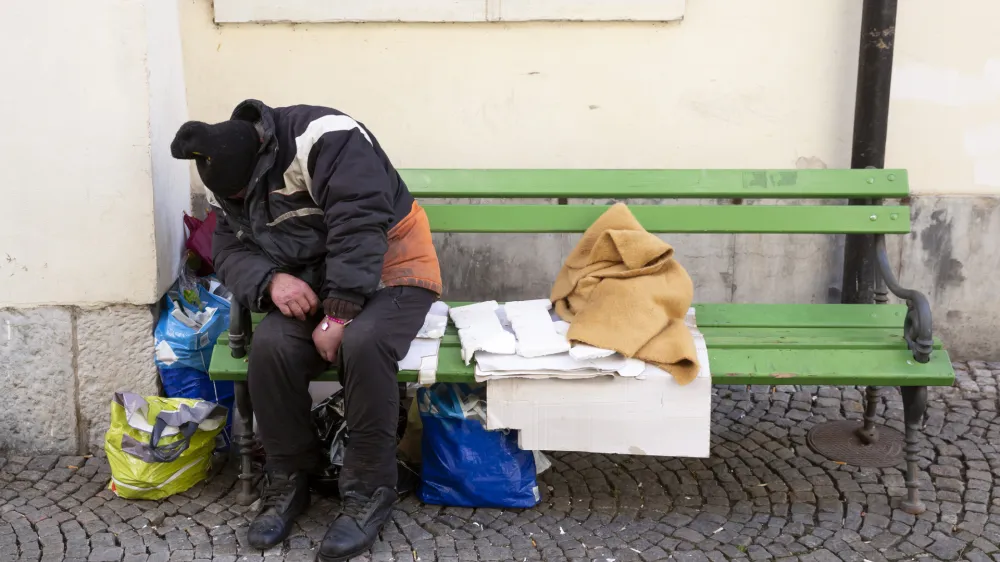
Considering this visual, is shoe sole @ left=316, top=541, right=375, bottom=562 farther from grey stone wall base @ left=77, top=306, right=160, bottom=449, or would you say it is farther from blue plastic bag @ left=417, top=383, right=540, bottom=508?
grey stone wall base @ left=77, top=306, right=160, bottom=449

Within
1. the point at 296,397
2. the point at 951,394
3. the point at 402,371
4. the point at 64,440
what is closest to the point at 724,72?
the point at 951,394

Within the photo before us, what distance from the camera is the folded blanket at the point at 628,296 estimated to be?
3.46 meters

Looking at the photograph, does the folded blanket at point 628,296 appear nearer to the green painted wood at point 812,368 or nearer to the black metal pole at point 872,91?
the green painted wood at point 812,368

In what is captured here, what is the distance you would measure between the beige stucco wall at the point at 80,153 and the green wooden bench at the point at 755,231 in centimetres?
70

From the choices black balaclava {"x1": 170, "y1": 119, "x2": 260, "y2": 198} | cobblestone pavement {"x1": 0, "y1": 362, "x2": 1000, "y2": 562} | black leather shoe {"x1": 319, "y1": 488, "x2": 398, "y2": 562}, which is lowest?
cobblestone pavement {"x1": 0, "y1": 362, "x2": 1000, "y2": 562}

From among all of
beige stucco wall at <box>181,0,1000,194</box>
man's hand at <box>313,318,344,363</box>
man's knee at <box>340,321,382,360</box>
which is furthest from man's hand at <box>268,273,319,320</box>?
beige stucco wall at <box>181,0,1000,194</box>

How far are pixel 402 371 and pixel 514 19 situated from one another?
190cm

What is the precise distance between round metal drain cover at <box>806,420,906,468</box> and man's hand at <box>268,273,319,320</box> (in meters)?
2.16

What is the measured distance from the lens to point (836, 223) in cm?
404

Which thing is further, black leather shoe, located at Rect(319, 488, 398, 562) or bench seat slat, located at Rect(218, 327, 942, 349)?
bench seat slat, located at Rect(218, 327, 942, 349)

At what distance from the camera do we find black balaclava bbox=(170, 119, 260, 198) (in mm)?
3287

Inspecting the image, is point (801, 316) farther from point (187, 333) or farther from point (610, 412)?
point (187, 333)

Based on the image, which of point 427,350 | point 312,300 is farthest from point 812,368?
point 312,300

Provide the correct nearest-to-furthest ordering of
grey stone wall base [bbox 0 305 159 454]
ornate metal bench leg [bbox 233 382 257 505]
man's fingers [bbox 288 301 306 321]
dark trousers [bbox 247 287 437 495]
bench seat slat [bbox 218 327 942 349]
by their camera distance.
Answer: dark trousers [bbox 247 287 437 495] < man's fingers [bbox 288 301 306 321] < bench seat slat [bbox 218 327 942 349] < ornate metal bench leg [bbox 233 382 257 505] < grey stone wall base [bbox 0 305 159 454]
